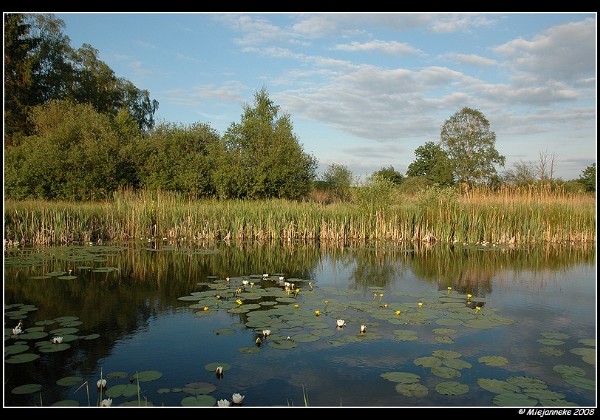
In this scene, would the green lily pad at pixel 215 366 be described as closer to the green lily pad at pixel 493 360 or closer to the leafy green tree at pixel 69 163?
the green lily pad at pixel 493 360

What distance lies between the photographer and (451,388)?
3789mm

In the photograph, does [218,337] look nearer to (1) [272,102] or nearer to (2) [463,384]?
(2) [463,384]

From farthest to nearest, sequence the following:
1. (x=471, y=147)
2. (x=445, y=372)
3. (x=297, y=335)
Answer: (x=471, y=147) → (x=297, y=335) → (x=445, y=372)

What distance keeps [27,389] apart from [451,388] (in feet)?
12.0

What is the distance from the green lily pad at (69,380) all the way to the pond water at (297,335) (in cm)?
1

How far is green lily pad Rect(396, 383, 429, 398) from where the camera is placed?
3.70 metres

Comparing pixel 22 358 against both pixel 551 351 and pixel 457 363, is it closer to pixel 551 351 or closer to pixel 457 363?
pixel 457 363

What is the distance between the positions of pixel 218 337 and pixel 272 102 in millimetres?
22680

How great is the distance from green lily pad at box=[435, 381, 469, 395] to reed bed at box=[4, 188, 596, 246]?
10901 millimetres

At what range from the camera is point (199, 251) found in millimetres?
12039

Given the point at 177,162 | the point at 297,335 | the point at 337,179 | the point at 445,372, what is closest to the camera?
A: the point at 445,372

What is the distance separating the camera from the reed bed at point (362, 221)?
14438 mm

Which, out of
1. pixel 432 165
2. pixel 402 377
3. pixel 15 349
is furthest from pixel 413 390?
pixel 432 165
